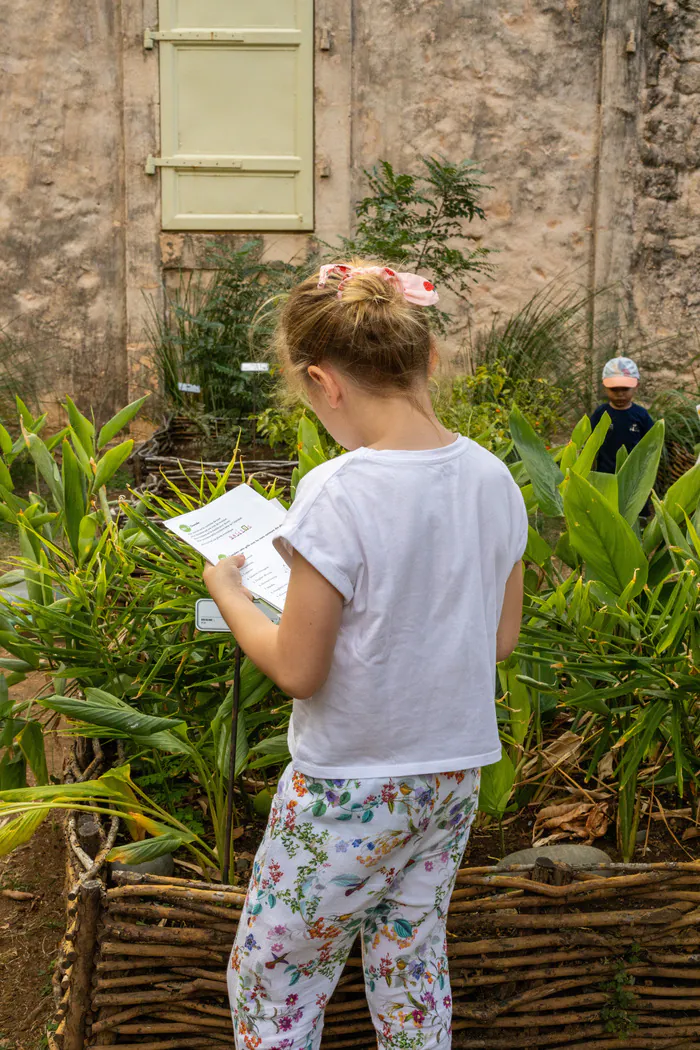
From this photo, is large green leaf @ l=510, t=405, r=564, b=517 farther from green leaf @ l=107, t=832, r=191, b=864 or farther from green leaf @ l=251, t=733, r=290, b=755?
green leaf @ l=107, t=832, r=191, b=864

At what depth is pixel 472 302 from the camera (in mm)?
7133

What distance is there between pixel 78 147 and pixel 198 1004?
6455mm

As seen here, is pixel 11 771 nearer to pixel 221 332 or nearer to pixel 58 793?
pixel 58 793

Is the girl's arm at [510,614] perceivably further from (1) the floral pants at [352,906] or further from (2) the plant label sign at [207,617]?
(2) the plant label sign at [207,617]

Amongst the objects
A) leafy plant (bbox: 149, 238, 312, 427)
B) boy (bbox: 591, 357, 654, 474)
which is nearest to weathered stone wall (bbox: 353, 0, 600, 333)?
leafy plant (bbox: 149, 238, 312, 427)

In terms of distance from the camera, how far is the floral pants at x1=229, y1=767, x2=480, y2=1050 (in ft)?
4.54

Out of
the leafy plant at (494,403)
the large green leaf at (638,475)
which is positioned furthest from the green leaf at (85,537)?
the leafy plant at (494,403)

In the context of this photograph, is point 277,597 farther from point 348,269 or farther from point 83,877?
point 83,877

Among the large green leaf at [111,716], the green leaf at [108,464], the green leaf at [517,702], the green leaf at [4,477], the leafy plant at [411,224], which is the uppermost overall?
the leafy plant at [411,224]

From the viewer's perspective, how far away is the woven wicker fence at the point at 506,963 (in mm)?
1751

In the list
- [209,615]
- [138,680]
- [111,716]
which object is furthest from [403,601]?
[138,680]

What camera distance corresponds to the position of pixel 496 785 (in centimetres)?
190

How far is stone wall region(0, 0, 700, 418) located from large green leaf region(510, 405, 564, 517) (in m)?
5.21

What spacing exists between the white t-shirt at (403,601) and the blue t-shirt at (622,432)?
3651 mm
